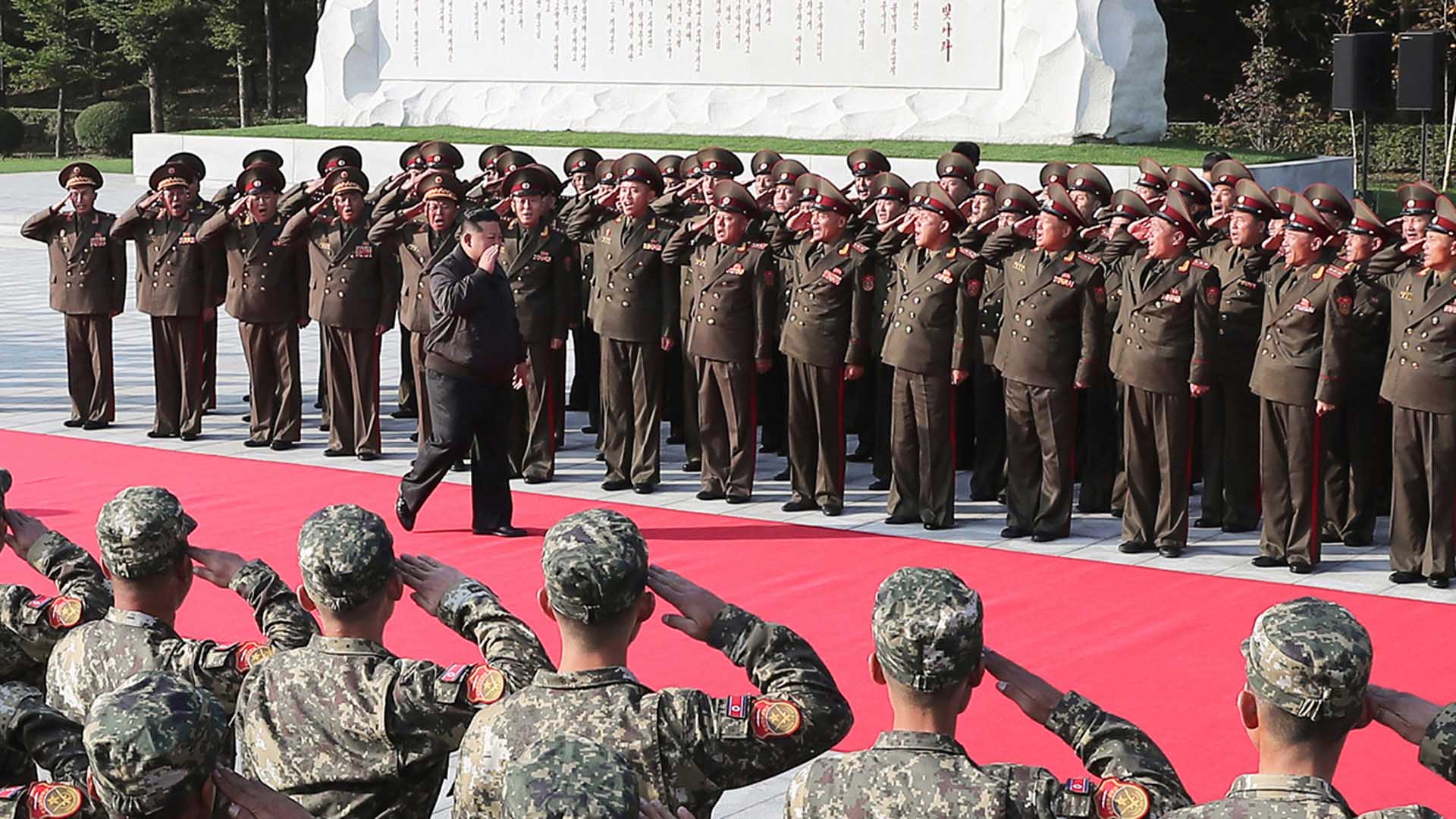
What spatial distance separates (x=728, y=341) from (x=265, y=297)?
302cm

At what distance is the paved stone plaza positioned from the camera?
27.5ft

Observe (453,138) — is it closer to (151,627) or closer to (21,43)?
(151,627)

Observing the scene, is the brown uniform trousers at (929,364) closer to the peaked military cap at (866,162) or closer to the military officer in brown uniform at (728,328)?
the military officer in brown uniform at (728,328)

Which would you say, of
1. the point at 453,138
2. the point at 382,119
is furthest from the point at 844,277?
the point at 382,119

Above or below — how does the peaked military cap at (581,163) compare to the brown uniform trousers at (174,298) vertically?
above

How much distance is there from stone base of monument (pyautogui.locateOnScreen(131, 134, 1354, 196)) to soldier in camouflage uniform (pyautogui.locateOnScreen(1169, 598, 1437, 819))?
534 inches

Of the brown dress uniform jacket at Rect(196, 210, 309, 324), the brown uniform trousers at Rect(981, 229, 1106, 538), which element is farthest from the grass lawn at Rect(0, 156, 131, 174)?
the brown uniform trousers at Rect(981, 229, 1106, 538)

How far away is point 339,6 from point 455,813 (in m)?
23.0

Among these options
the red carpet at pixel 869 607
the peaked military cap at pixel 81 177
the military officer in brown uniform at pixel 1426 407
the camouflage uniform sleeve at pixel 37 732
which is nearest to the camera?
the camouflage uniform sleeve at pixel 37 732

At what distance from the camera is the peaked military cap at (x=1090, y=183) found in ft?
32.9

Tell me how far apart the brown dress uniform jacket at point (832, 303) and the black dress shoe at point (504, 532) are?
5.52ft

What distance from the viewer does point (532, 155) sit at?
21047 mm

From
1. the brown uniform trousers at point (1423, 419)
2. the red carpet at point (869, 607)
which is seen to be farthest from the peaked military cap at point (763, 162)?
the brown uniform trousers at point (1423, 419)

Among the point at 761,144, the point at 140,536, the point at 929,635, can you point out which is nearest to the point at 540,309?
→ the point at 140,536
